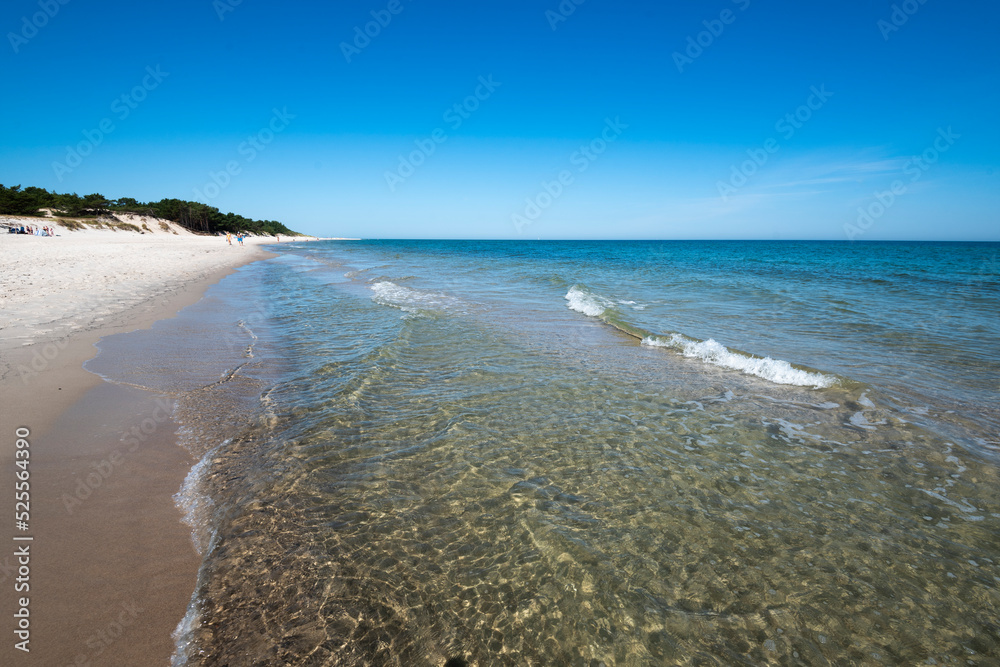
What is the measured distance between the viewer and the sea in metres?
2.79

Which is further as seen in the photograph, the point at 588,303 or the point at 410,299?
the point at 410,299

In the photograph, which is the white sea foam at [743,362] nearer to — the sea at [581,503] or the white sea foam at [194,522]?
the sea at [581,503]

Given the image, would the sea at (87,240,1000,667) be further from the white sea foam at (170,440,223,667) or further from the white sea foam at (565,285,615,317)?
the white sea foam at (565,285,615,317)

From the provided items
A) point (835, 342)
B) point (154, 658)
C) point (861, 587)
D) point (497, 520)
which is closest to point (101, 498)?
point (154, 658)

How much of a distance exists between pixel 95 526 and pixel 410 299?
46.8 ft

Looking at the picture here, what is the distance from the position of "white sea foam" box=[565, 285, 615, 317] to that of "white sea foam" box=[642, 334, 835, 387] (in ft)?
13.7

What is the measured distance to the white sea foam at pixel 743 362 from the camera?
7.78 m

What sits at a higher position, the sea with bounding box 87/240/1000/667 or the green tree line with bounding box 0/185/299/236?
the green tree line with bounding box 0/185/299/236

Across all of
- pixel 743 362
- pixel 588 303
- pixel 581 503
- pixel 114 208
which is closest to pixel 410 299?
pixel 588 303

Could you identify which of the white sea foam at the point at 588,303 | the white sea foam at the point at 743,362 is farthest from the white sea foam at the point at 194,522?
the white sea foam at the point at 588,303

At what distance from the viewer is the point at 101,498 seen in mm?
3906

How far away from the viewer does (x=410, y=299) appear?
17.5 m

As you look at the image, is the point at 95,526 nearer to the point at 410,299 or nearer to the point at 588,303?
the point at 410,299

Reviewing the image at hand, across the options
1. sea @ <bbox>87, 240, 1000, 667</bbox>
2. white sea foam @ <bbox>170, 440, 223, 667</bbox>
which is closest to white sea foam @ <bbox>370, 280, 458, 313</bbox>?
sea @ <bbox>87, 240, 1000, 667</bbox>
